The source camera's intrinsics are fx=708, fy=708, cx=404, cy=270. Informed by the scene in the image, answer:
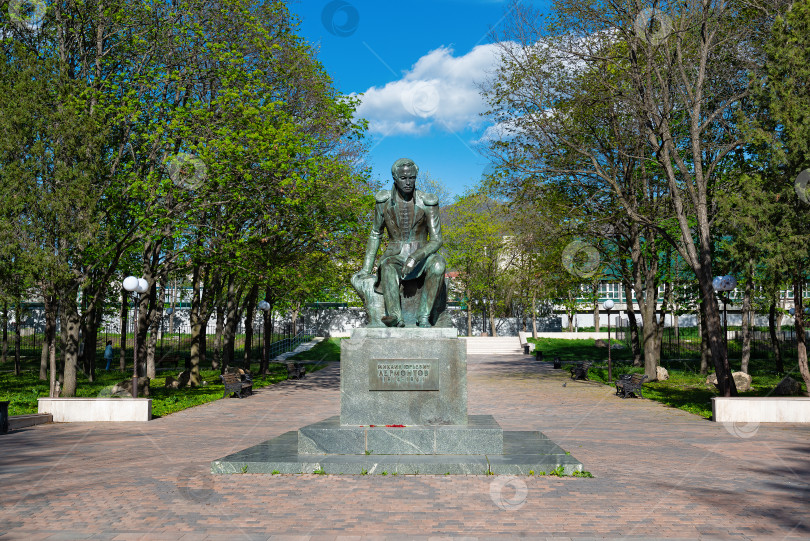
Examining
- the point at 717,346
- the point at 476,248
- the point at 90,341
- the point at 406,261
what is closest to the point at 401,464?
the point at 406,261

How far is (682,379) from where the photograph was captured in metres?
25.4

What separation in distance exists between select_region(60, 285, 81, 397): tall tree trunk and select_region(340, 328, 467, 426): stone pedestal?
11.2 metres

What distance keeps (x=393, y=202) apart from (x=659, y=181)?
1789cm

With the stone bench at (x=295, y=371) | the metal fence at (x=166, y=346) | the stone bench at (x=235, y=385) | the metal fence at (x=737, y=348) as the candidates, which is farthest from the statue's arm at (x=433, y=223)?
the metal fence at (x=166, y=346)

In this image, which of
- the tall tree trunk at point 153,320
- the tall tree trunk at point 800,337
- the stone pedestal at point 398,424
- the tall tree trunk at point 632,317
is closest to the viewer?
the stone pedestal at point 398,424

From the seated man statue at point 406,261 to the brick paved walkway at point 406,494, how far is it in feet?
8.20

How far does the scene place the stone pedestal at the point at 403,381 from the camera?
30.9 ft

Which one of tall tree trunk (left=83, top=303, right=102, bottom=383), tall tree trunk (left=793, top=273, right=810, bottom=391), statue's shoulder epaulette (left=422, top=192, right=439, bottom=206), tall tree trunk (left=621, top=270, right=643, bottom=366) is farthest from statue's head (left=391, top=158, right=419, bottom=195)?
tall tree trunk (left=621, top=270, right=643, bottom=366)

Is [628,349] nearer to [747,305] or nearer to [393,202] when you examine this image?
[747,305]

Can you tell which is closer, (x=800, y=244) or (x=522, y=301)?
(x=800, y=244)

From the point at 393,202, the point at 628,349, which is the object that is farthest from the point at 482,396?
the point at 628,349

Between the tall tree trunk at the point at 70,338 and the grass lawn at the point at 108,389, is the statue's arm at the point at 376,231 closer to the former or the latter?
the grass lawn at the point at 108,389

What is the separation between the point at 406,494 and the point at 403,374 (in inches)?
82.8

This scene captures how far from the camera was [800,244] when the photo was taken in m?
15.0
